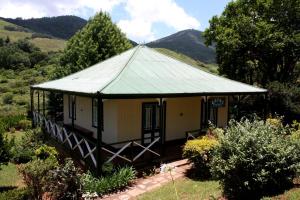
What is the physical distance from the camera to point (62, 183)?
364 inches

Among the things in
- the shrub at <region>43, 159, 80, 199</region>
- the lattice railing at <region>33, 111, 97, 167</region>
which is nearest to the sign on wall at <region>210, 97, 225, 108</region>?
the lattice railing at <region>33, 111, 97, 167</region>

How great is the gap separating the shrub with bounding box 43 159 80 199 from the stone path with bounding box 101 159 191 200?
1.02 meters

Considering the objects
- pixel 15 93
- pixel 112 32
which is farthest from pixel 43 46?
pixel 112 32

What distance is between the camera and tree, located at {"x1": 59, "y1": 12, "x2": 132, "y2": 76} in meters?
27.9

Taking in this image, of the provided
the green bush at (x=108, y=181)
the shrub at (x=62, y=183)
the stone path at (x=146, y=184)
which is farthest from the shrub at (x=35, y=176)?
the stone path at (x=146, y=184)

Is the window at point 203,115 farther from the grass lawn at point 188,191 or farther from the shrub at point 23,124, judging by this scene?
the shrub at point 23,124

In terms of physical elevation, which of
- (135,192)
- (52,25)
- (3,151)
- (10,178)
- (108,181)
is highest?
(52,25)

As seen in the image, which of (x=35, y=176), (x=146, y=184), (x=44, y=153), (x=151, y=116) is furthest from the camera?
(x=151, y=116)

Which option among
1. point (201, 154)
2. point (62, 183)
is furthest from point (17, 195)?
point (201, 154)

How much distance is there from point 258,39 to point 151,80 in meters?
13.5

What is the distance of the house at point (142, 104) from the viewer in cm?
1185

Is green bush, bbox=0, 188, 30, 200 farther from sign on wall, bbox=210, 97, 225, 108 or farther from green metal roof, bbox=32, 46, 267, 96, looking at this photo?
sign on wall, bbox=210, 97, 225, 108

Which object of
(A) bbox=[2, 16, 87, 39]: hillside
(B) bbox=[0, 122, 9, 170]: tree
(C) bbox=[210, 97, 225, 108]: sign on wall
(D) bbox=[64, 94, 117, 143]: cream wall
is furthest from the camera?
(A) bbox=[2, 16, 87, 39]: hillside

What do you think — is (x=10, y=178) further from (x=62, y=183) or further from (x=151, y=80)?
(x=151, y=80)
